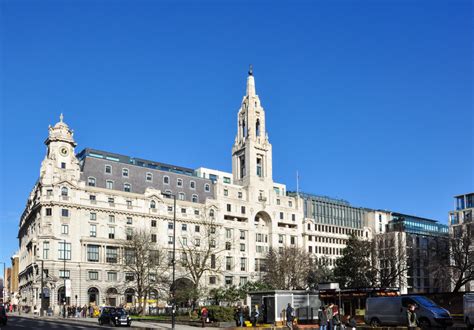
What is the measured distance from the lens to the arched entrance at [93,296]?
98.2 m

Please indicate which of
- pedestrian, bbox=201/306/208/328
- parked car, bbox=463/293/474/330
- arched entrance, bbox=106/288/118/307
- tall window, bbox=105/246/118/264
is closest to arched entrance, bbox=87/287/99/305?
arched entrance, bbox=106/288/118/307

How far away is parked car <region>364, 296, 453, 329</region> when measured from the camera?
3978cm

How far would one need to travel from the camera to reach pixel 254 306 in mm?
51969

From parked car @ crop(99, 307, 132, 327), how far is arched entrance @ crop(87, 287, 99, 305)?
1717 inches

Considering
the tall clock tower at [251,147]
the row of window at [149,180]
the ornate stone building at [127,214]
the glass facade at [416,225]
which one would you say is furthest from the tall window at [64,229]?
the glass facade at [416,225]

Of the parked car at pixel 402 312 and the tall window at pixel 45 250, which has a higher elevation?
the tall window at pixel 45 250

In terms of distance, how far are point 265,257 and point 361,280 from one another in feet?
100

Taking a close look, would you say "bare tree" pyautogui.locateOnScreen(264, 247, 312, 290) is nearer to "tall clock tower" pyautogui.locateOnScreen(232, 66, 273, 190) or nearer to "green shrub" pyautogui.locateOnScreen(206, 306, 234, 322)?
"tall clock tower" pyautogui.locateOnScreen(232, 66, 273, 190)

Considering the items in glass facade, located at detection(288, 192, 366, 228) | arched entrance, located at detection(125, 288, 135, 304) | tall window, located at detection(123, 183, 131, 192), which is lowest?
arched entrance, located at detection(125, 288, 135, 304)

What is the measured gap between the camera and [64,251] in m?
95.8

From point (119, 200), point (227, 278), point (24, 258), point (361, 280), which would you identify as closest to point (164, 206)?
point (119, 200)

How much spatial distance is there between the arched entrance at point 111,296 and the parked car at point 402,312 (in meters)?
62.5

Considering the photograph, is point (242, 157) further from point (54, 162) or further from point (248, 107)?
point (54, 162)

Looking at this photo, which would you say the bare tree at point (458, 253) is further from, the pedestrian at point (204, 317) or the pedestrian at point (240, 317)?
the pedestrian at point (240, 317)
